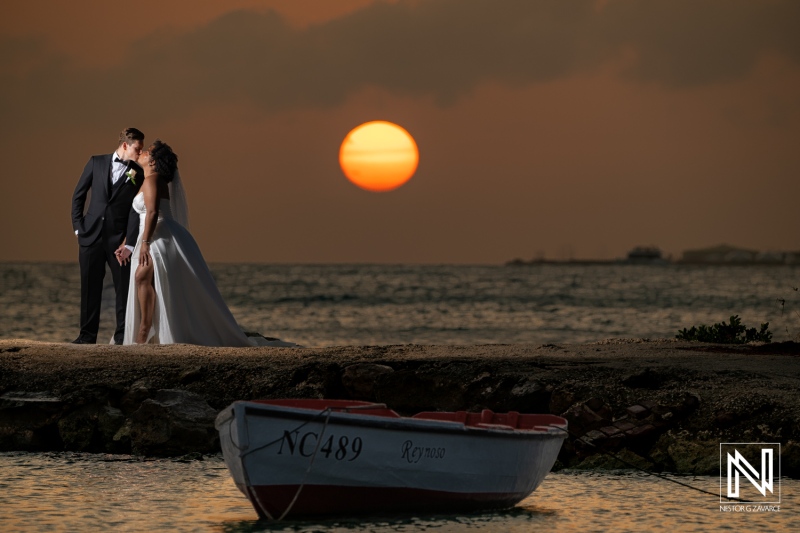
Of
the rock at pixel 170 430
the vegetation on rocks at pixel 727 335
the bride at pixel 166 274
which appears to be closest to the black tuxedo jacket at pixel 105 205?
the bride at pixel 166 274

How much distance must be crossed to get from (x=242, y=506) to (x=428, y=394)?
354 centimetres

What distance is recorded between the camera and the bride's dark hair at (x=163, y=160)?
16.1 metres

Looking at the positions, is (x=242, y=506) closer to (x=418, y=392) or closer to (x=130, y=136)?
(x=418, y=392)

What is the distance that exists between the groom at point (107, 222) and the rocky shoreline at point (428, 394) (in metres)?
1.97

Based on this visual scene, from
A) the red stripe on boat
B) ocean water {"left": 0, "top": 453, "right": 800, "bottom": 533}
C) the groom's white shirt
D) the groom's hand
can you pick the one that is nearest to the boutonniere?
the groom's white shirt

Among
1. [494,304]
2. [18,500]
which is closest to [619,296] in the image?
[494,304]

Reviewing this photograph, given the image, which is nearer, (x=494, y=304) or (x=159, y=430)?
(x=159, y=430)

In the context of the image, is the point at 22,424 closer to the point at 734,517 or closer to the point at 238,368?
the point at 238,368

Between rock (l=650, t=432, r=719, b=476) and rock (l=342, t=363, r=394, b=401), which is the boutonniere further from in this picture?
rock (l=650, t=432, r=719, b=476)

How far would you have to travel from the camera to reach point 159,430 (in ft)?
44.1

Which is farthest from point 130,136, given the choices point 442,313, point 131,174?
point 442,313

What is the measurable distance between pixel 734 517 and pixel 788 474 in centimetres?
205

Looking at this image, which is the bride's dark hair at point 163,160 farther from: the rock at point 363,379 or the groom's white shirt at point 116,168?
the rock at point 363,379

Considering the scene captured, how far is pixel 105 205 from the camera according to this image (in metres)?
16.8
